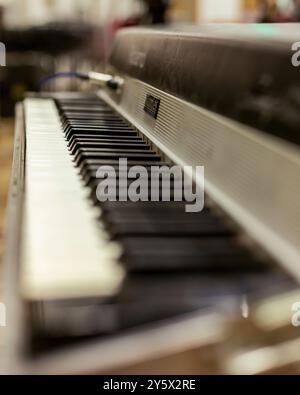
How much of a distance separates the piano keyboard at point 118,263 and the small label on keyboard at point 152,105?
0.33 m

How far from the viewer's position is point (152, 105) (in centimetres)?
112

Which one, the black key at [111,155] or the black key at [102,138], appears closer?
the black key at [111,155]

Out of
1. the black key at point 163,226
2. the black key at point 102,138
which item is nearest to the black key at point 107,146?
the black key at point 102,138

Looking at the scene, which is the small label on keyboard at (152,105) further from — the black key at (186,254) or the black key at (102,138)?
the black key at (186,254)

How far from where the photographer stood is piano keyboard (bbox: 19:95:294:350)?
0.48 meters

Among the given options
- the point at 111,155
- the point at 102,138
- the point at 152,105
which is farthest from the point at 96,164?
the point at 152,105

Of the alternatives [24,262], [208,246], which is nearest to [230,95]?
[208,246]

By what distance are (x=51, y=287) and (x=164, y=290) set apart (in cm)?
9

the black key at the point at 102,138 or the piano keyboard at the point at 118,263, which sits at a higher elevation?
the black key at the point at 102,138

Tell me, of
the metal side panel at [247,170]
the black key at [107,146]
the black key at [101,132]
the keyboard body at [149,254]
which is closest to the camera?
the keyboard body at [149,254]

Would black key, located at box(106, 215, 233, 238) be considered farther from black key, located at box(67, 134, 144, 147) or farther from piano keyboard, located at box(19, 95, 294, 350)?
black key, located at box(67, 134, 144, 147)

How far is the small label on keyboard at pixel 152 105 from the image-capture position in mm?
1087
